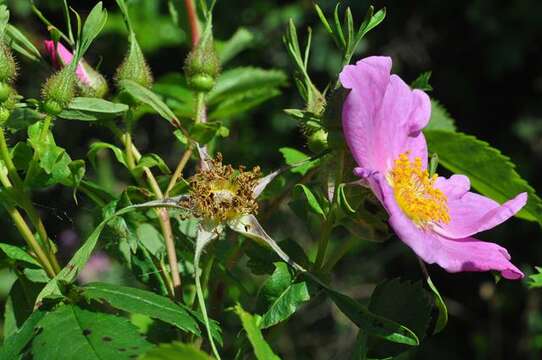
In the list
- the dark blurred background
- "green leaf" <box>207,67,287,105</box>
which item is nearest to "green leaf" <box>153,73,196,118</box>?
"green leaf" <box>207,67,287,105</box>

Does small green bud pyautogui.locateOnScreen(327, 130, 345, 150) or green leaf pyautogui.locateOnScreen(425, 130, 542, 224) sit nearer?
small green bud pyautogui.locateOnScreen(327, 130, 345, 150)

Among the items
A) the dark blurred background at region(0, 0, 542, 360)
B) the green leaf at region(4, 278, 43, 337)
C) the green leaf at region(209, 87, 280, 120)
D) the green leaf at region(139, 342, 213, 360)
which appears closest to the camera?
the green leaf at region(139, 342, 213, 360)

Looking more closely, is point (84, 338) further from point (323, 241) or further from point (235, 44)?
point (235, 44)

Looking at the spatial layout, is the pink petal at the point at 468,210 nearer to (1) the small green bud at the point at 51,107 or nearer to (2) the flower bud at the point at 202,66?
(2) the flower bud at the point at 202,66

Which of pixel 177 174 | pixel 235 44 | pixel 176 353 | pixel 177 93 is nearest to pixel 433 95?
pixel 235 44

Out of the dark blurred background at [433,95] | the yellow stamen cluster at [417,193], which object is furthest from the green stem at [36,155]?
the dark blurred background at [433,95]

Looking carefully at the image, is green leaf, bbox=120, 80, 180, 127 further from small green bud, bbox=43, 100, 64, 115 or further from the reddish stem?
the reddish stem
